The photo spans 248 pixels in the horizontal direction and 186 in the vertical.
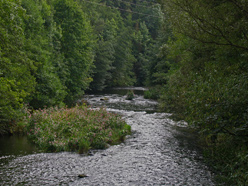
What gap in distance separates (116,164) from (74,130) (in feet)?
14.5

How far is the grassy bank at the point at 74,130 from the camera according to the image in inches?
520

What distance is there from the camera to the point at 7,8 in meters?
9.56

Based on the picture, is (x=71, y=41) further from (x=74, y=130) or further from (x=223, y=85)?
(x=223, y=85)

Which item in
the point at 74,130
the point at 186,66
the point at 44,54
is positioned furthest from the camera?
the point at 44,54

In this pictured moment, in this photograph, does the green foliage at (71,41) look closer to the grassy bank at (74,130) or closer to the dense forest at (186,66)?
the dense forest at (186,66)

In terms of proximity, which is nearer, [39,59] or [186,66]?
[186,66]

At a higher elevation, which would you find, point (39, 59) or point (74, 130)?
point (39, 59)

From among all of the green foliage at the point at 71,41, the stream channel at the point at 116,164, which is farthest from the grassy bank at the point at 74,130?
the green foliage at the point at 71,41

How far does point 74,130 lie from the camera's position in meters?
14.6

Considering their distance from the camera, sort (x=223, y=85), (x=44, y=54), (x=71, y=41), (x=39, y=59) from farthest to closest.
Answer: (x=71, y=41) < (x=44, y=54) < (x=39, y=59) < (x=223, y=85)

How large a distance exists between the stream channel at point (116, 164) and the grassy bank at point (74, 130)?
0.55 m

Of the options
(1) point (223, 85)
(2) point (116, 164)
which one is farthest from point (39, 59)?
(1) point (223, 85)

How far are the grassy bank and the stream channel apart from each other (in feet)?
1.81

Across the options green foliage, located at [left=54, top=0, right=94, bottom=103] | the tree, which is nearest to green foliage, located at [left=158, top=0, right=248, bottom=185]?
the tree
